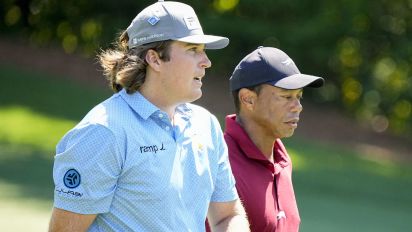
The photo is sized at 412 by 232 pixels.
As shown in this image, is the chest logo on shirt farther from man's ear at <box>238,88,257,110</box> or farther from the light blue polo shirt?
man's ear at <box>238,88,257,110</box>

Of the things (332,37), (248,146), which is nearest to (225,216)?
(248,146)

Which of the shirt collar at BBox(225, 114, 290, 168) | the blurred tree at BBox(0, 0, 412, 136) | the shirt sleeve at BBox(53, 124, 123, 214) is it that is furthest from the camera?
the blurred tree at BBox(0, 0, 412, 136)

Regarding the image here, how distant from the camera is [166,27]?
4.16m

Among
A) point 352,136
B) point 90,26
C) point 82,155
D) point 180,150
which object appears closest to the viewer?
point 82,155

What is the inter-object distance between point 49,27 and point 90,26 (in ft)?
3.47

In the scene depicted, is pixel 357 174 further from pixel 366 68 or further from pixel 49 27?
pixel 49 27

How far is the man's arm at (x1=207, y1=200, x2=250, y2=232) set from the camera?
435 cm

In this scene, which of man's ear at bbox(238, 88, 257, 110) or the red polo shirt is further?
man's ear at bbox(238, 88, 257, 110)

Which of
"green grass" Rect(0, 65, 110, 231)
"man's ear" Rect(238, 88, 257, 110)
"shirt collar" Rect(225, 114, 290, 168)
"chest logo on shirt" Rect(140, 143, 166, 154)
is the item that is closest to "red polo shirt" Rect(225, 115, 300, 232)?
"shirt collar" Rect(225, 114, 290, 168)

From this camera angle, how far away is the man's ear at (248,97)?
17.1 ft

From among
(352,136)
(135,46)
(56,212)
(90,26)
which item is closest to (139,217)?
(56,212)

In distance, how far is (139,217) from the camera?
12.9ft

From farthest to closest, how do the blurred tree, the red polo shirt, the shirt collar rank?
the blurred tree, the shirt collar, the red polo shirt

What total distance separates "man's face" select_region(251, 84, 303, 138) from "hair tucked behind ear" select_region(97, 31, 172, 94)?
111 centimetres
